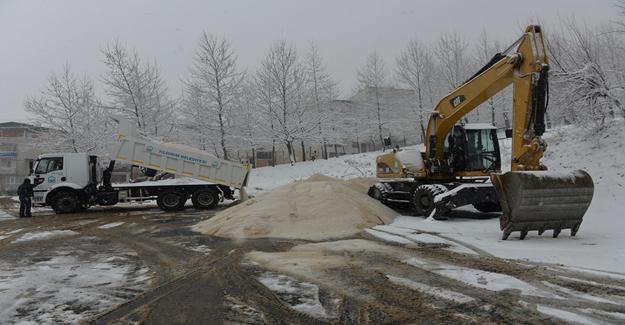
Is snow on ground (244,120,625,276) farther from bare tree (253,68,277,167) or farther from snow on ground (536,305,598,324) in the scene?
bare tree (253,68,277,167)

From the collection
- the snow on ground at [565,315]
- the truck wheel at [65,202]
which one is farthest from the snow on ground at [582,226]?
the truck wheel at [65,202]

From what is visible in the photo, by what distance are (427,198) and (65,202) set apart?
14938 mm

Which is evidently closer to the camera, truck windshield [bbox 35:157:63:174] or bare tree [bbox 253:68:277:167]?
truck windshield [bbox 35:157:63:174]

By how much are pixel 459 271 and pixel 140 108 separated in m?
31.5

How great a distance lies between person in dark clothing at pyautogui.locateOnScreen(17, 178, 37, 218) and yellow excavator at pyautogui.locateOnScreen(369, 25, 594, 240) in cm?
1367

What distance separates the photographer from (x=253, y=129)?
37.3 m

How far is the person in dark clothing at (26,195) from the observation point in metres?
17.9

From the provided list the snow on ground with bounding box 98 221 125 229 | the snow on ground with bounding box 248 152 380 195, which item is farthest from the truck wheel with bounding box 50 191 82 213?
the snow on ground with bounding box 248 152 380 195

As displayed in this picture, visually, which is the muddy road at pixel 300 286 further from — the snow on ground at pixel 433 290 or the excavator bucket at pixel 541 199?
the excavator bucket at pixel 541 199

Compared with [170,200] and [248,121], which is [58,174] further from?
[248,121]

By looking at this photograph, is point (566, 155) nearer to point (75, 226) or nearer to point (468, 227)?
point (468, 227)

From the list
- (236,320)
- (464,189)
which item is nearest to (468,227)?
(464,189)

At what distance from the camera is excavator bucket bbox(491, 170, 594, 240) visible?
8320 mm

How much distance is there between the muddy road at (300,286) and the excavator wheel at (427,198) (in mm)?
3717
